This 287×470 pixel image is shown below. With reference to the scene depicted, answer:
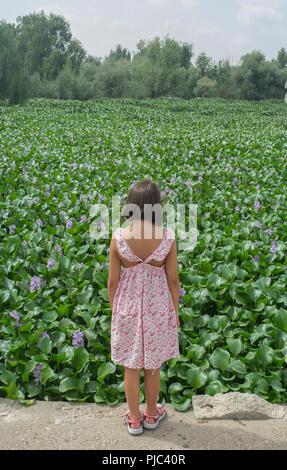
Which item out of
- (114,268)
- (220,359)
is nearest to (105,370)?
(220,359)

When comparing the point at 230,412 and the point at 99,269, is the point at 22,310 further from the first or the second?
the point at 230,412

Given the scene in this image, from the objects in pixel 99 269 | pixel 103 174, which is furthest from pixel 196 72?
pixel 99 269

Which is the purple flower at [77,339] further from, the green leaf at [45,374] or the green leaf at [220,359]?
the green leaf at [220,359]

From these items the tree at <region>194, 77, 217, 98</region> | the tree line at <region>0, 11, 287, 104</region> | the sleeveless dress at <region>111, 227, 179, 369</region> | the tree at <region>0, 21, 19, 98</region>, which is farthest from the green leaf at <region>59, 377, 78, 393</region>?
the tree at <region>194, 77, 217, 98</region>

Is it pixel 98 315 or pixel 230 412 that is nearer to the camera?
pixel 230 412

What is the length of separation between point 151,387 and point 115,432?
0.31 meters

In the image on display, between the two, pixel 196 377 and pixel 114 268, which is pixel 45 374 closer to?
pixel 196 377

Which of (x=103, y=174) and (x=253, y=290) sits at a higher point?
(x=103, y=174)

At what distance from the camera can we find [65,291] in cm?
419

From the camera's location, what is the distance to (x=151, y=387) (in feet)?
8.00

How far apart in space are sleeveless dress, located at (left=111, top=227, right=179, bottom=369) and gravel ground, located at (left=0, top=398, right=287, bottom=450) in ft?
1.35
